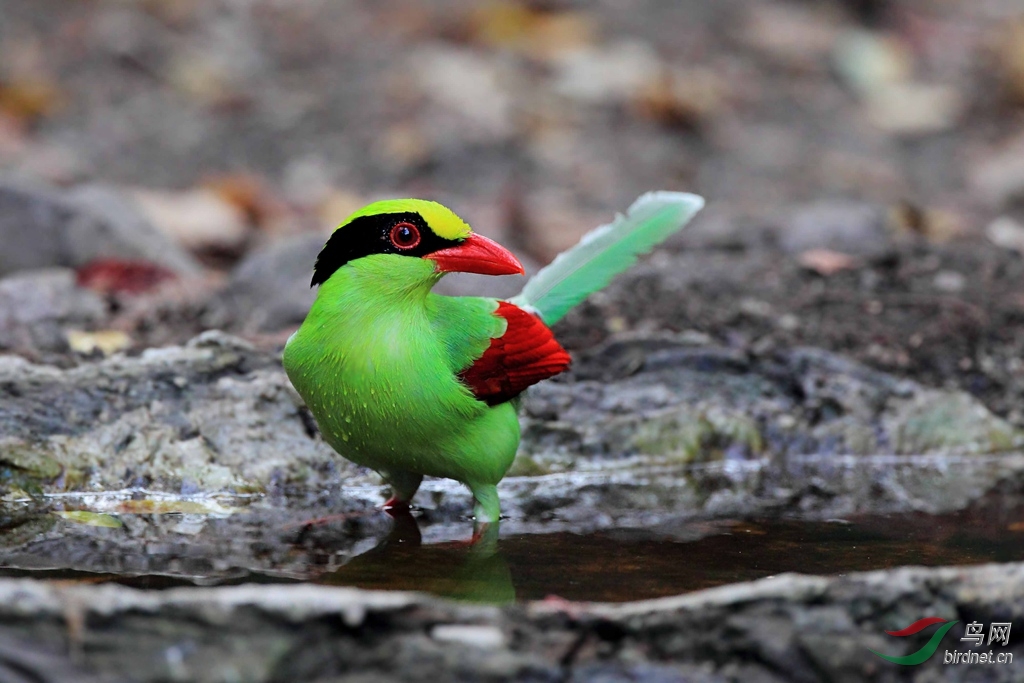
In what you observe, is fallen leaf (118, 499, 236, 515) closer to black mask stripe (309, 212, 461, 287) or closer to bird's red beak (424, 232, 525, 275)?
black mask stripe (309, 212, 461, 287)

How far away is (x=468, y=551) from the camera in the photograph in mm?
3414

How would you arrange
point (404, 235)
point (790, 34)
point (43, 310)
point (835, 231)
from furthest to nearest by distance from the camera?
1. point (790, 34)
2. point (835, 231)
3. point (43, 310)
4. point (404, 235)

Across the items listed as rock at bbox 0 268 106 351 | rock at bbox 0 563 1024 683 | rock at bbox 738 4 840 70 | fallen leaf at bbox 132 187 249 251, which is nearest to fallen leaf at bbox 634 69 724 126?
rock at bbox 738 4 840 70

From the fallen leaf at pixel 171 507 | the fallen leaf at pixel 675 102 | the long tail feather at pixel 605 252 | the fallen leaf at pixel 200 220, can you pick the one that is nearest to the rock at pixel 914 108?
the fallen leaf at pixel 675 102

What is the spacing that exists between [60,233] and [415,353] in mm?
3314

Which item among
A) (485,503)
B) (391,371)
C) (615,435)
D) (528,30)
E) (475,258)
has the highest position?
(528,30)

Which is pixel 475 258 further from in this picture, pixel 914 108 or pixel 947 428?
pixel 914 108

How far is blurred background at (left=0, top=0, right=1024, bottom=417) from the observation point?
18.1 feet

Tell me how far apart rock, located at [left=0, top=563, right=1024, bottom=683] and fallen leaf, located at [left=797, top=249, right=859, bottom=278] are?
348 centimetres

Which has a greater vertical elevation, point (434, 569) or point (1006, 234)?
point (1006, 234)

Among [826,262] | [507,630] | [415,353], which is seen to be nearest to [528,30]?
[826,262]

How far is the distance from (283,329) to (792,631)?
131 inches

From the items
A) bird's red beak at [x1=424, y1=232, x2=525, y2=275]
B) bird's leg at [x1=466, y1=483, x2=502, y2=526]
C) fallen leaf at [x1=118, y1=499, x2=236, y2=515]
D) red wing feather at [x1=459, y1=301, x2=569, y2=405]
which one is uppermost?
bird's red beak at [x1=424, y1=232, x2=525, y2=275]

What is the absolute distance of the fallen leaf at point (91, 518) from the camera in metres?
3.55
